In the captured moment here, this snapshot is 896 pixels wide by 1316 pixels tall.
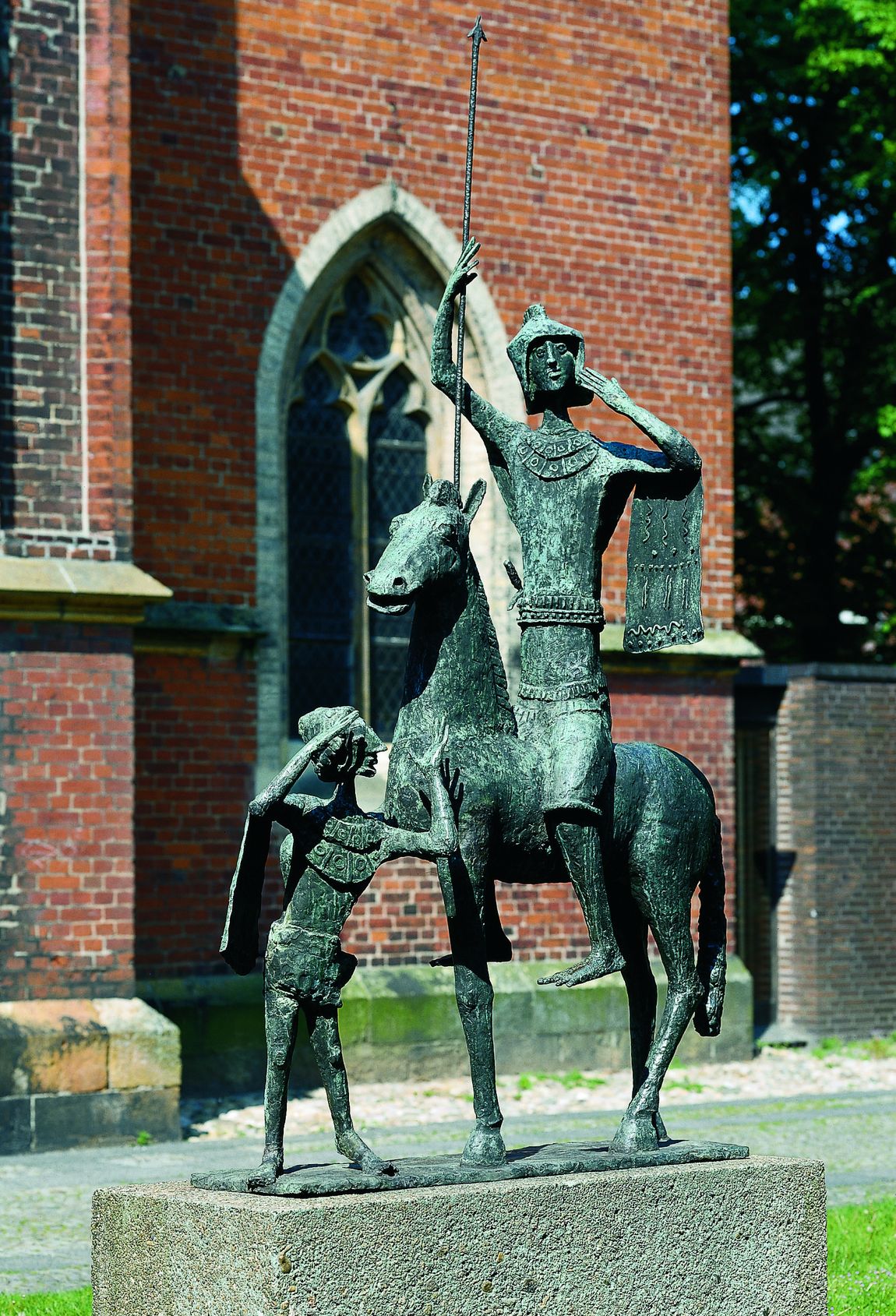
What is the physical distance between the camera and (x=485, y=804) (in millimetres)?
6496

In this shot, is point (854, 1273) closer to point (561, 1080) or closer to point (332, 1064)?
point (332, 1064)

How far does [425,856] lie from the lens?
6.20 meters

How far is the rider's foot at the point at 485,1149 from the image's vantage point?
6363 mm

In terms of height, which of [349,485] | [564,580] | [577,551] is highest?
[349,485]

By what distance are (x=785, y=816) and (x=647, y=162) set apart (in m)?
5.37

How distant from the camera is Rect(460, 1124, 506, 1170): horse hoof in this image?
20.9 ft

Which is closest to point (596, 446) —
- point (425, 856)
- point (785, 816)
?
point (425, 856)

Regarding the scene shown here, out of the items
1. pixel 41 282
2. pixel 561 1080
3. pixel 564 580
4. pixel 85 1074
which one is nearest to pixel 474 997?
pixel 564 580

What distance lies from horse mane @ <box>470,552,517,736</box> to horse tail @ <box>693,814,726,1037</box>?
99cm

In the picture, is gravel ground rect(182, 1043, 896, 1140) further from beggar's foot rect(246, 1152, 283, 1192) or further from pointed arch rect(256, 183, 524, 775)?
beggar's foot rect(246, 1152, 283, 1192)

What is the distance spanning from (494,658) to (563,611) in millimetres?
360

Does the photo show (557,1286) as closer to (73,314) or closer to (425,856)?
(425,856)

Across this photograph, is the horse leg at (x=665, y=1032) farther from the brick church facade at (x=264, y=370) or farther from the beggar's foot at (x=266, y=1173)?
the brick church facade at (x=264, y=370)

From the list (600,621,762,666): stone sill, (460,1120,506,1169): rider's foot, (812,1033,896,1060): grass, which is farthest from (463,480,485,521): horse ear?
(812,1033,896,1060): grass
